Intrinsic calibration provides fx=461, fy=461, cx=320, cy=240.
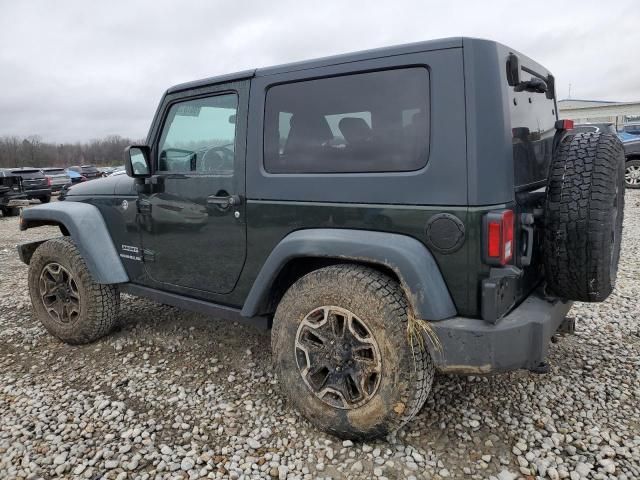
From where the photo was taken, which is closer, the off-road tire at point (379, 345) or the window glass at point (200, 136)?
the off-road tire at point (379, 345)

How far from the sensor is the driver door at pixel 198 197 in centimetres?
279

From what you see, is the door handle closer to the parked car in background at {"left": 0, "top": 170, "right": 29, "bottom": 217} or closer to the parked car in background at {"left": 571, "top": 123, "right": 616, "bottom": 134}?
the parked car in background at {"left": 571, "top": 123, "right": 616, "bottom": 134}

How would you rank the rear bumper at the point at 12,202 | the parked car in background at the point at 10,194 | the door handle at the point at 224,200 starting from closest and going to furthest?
the door handle at the point at 224,200, the parked car in background at the point at 10,194, the rear bumper at the point at 12,202

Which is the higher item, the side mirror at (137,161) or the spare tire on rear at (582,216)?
the side mirror at (137,161)

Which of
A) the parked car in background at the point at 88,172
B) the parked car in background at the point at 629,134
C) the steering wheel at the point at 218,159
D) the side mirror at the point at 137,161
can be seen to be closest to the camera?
the steering wheel at the point at 218,159

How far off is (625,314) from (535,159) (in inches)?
95.5

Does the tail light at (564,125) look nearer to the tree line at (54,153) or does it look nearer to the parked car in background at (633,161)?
the parked car in background at (633,161)

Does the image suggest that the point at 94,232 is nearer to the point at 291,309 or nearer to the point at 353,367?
the point at 291,309

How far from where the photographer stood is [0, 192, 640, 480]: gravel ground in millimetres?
2262

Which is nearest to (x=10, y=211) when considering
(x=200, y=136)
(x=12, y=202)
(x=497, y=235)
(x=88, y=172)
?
(x=12, y=202)

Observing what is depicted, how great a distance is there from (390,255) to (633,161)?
39.5 ft

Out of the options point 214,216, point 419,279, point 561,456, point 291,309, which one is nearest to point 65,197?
point 214,216

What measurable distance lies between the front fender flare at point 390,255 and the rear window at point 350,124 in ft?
1.12

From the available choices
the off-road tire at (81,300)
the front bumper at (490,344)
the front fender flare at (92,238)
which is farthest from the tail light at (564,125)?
the off-road tire at (81,300)
